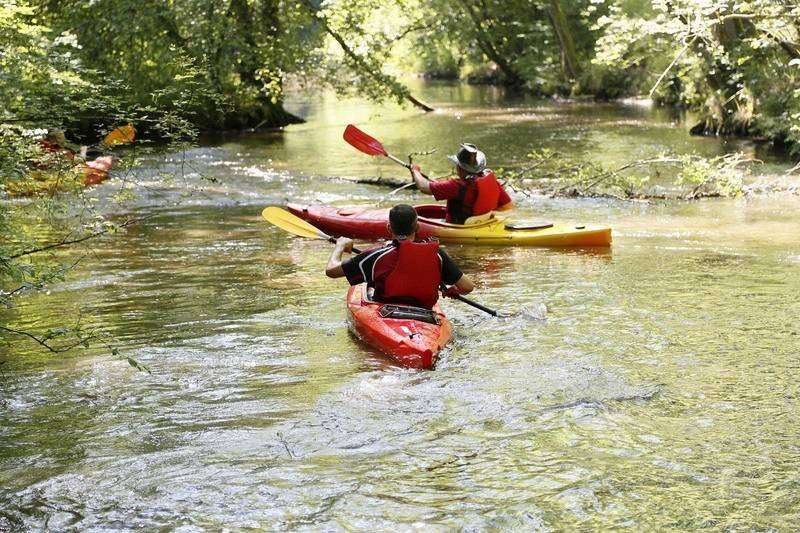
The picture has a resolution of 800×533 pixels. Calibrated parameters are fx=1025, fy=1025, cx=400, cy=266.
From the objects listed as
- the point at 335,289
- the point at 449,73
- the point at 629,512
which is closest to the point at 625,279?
the point at 335,289

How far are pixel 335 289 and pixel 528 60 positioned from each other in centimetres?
2381

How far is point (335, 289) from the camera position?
792cm

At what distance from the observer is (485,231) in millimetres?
9555

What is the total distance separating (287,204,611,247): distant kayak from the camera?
9.40 metres

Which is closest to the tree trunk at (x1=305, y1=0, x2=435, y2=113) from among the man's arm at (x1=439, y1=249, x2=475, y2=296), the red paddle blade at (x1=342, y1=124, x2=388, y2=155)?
the red paddle blade at (x1=342, y1=124, x2=388, y2=155)

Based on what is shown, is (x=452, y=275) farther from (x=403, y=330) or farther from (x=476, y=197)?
(x=476, y=197)

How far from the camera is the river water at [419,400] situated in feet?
13.3

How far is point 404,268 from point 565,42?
76.9 ft

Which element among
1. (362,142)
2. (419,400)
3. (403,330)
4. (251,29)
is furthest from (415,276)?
(251,29)

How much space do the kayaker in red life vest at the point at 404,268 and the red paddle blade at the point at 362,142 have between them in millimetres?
3980

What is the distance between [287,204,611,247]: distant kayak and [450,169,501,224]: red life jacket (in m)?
0.11

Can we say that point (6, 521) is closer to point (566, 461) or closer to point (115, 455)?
point (115, 455)

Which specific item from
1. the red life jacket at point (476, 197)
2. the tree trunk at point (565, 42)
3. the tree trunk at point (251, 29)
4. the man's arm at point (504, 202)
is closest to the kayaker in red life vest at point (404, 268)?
the red life jacket at point (476, 197)

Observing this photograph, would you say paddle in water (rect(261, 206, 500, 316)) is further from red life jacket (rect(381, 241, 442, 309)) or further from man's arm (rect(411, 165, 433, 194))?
red life jacket (rect(381, 241, 442, 309))
